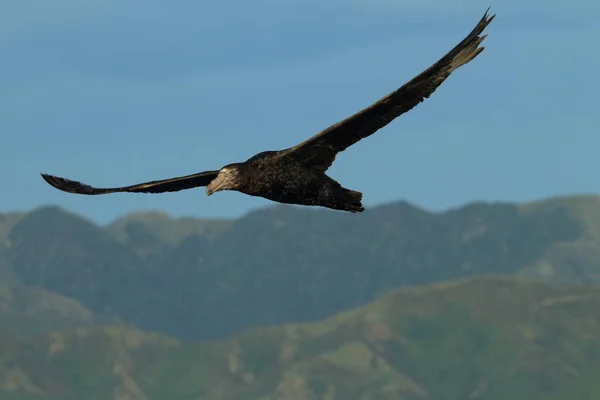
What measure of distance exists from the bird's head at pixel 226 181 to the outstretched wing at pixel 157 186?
10.7 feet

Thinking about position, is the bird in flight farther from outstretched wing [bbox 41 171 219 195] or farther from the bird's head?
outstretched wing [bbox 41 171 219 195]

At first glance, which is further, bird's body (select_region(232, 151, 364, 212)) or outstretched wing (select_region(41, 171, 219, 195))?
outstretched wing (select_region(41, 171, 219, 195))

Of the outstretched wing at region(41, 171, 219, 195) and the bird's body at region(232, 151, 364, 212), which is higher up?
the outstretched wing at region(41, 171, 219, 195)

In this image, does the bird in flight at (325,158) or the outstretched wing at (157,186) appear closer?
the bird in flight at (325,158)

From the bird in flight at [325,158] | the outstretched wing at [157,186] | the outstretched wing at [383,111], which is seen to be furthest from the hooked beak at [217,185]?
the outstretched wing at [157,186]

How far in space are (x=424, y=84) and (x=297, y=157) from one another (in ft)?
12.7

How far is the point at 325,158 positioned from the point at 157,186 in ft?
23.3

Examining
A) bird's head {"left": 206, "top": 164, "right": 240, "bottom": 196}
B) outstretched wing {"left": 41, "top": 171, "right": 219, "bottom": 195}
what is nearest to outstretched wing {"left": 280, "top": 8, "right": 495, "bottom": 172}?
bird's head {"left": 206, "top": 164, "right": 240, "bottom": 196}

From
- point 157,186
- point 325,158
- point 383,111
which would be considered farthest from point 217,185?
point 157,186

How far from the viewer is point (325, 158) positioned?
3438 centimetres

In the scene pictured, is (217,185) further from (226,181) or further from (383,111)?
(383,111)

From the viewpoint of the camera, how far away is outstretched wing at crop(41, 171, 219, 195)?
3775 cm

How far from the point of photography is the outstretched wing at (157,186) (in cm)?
3775

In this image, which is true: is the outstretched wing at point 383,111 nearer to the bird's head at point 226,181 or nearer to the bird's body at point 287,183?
the bird's body at point 287,183
